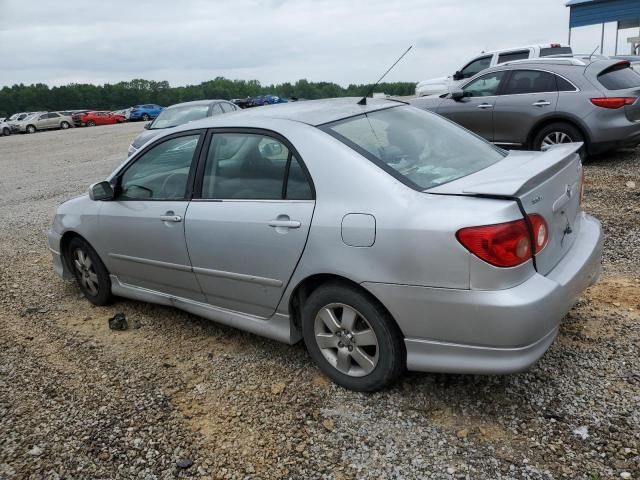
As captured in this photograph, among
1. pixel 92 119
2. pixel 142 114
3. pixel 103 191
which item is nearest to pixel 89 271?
pixel 103 191

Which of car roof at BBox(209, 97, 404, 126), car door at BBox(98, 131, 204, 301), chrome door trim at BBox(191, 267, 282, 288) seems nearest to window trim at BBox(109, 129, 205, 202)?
car door at BBox(98, 131, 204, 301)

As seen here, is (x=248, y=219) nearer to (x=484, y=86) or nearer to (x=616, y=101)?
(x=616, y=101)

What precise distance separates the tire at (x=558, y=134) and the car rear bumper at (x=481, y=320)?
566cm

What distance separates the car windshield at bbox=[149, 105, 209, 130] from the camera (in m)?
11.1

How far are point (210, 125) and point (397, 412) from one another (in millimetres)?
2164

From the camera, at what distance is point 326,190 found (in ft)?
9.70

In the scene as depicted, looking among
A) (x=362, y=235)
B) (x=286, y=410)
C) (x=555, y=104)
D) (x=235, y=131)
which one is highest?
(x=235, y=131)

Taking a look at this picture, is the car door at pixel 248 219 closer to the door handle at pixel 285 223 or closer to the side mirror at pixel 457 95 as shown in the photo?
the door handle at pixel 285 223

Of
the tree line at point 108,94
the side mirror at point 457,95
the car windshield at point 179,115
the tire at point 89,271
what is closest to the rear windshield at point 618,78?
the side mirror at point 457,95

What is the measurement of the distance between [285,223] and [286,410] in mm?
1027

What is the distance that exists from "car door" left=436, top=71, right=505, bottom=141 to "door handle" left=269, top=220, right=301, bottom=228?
6.57 m

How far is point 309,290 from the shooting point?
3.16m

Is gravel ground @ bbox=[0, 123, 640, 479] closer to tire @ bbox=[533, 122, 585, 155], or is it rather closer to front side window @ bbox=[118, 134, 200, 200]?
front side window @ bbox=[118, 134, 200, 200]

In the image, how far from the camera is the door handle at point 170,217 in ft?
12.0
